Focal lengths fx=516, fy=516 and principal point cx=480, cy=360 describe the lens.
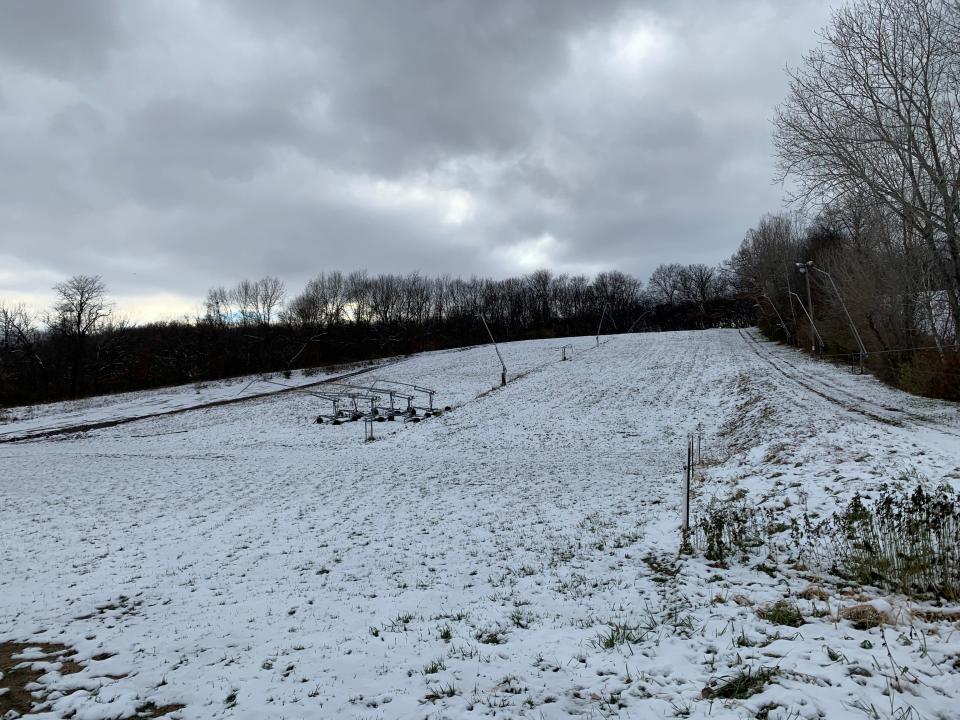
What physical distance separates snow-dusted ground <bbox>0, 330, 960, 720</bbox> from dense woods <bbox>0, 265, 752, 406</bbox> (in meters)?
50.6

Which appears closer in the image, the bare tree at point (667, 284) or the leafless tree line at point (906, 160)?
the leafless tree line at point (906, 160)

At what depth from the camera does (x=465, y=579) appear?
8.95 metres

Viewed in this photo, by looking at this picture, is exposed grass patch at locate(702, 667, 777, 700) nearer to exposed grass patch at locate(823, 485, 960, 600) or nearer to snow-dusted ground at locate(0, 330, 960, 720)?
snow-dusted ground at locate(0, 330, 960, 720)

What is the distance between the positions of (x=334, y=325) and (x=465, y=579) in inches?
3145

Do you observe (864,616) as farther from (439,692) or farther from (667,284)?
(667,284)

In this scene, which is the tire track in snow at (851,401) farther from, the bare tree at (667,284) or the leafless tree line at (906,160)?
the bare tree at (667,284)

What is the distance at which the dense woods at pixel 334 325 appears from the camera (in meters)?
65.4

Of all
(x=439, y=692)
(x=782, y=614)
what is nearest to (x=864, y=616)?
(x=782, y=614)

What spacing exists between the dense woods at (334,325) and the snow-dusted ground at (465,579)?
50.6m

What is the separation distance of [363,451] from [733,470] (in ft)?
50.3

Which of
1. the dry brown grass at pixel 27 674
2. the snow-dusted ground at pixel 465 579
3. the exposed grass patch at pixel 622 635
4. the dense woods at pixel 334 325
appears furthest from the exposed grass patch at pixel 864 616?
the dense woods at pixel 334 325

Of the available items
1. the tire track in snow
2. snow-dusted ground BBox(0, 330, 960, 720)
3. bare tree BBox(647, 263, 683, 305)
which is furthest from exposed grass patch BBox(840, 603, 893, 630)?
bare tree BBox(647, 263, 683, 305)

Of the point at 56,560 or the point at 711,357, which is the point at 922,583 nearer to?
the point at 56,560

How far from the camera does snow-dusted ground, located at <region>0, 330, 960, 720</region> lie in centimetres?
500
